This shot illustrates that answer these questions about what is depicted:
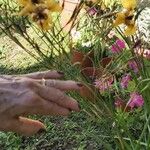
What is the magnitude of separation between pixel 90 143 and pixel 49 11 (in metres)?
1.44

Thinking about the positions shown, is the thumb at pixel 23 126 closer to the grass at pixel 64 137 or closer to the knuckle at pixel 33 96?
the knuckle at pixel 33 96

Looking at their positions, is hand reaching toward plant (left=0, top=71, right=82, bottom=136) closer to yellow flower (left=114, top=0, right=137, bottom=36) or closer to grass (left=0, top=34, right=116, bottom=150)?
yellow flower (left=114, top=0, right=137, bottom=36)

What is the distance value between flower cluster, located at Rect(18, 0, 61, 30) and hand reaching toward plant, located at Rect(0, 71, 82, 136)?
0.21 metres

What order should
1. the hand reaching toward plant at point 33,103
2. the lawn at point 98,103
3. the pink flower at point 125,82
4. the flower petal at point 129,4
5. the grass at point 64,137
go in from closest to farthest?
1. the hand reaching toward plant at point 33,103
2. the flower petal at point 129,4
3. the lawn at point 98,103
4. the pink flower at point 125,82
5. the grass at point 64,137

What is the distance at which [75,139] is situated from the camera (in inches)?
122

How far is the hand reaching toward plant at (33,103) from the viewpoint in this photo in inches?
63.9

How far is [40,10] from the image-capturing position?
1.68m

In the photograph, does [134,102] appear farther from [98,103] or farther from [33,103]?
[33,103]

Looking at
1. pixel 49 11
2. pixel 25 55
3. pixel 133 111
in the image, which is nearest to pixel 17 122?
pixel 49 11

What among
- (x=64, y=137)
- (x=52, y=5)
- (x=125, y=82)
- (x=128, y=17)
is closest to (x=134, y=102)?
(x=125, y=82)

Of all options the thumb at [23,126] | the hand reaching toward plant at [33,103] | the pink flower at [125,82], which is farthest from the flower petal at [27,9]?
the pink flower at [125,82]

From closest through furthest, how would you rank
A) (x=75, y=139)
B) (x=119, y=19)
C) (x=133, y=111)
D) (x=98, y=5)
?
(x=119, y=19) → (x=98, y=5) → (x=133, y=111) → (x=75, y=139)

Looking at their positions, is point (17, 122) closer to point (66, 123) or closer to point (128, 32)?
point (128, 32)

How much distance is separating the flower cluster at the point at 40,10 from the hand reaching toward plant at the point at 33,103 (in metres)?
0.21
